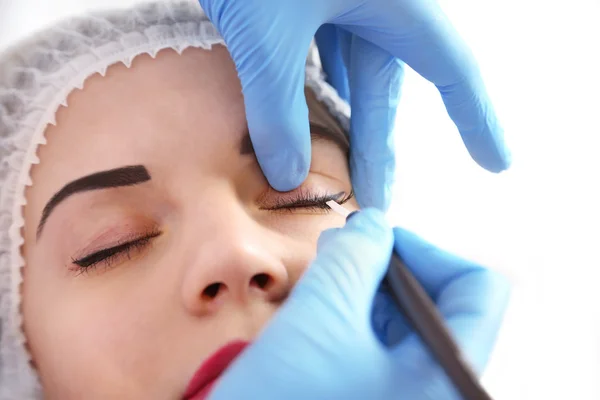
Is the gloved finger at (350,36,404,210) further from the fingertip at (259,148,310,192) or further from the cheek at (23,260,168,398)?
the cheek at (23,260,168,398)

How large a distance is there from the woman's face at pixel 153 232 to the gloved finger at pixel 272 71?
0.05m

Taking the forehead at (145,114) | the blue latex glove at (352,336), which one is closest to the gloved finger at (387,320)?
the blue latex glove at (352,336)

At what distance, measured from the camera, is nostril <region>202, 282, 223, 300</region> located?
0.64 m

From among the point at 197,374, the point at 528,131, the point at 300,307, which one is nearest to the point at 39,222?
the point at 197,374

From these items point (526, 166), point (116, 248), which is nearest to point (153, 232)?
point (116, 248)

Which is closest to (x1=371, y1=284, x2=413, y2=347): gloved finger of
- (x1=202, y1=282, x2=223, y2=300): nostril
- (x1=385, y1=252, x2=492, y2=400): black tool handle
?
(x1=385, y1=252, x2=492, y2=400): black tool handle

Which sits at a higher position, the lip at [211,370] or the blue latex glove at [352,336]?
the blue latex glove at [352,336]

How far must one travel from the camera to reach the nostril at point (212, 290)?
0.64 metres

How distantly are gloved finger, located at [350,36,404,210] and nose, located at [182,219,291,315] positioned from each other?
0.35 m

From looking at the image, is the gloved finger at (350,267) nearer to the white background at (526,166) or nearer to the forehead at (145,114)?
the forehead at (145,114)

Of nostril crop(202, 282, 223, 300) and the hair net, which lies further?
the hair net

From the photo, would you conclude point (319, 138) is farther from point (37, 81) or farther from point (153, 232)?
point (37, 81)

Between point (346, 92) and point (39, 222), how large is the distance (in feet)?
2.38

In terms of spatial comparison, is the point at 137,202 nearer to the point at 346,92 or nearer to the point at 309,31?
the point at 309,31
